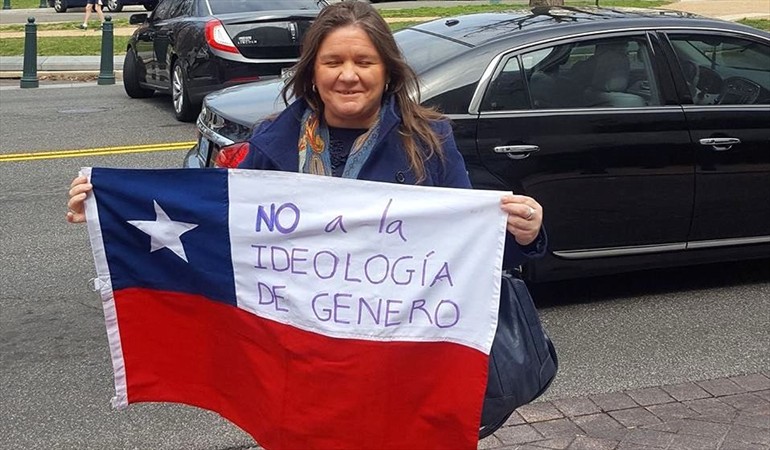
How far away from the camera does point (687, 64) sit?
19.3 ft

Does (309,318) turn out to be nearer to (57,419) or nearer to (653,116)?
(57,419)

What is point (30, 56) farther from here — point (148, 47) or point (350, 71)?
point (350, 71)

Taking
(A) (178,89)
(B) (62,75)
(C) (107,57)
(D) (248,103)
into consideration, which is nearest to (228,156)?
(D) (248,103)

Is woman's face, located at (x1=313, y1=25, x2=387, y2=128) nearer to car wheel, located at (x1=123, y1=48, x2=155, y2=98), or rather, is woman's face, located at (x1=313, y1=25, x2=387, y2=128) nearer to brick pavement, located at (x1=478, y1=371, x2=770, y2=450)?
brick pavement, located at (x1=478, y1=371, x2=770, y2=450)

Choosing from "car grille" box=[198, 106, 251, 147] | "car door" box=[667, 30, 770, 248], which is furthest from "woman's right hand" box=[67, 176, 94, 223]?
"car door" box=[667, 30, 770, 248]

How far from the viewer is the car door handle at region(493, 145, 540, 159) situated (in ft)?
17.7

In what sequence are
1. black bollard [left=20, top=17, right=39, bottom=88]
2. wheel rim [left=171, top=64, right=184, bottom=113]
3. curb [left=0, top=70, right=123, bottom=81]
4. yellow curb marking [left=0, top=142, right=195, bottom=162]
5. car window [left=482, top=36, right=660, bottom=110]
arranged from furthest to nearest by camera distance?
1. curb [left=0, top=70, right=123, bottom=81]
2. black bollard [left=20, top=17, right=39, bottom=88]
3. wheel rim [left=171, top=64, right=184, bottom=113]
4. yellow curb marking [left=0, top=142, right=195, bottom=162]
5. car window [left=482, top=36, right=660, bottom=110]

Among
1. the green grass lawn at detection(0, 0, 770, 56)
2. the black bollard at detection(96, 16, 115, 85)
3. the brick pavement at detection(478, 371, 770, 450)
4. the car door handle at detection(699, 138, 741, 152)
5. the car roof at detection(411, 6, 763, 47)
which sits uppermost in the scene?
the car roof at detection(411, 6, 763, 47)

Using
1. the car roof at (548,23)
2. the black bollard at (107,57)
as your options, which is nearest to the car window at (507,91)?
the car roof at (548,23)

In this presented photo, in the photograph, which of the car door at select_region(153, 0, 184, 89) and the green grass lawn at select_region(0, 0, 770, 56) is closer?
the car door at select_region(153, 0, 184, 89)

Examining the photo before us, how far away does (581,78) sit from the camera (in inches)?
224

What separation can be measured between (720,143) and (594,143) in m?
0.79

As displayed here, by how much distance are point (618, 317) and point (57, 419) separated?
9.84ft

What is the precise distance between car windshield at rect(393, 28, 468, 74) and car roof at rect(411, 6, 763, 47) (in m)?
0.06
